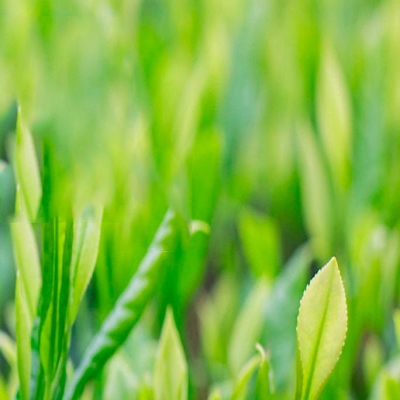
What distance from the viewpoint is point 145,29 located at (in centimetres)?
102

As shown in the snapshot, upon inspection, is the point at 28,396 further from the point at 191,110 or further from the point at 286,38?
the point at 286,38

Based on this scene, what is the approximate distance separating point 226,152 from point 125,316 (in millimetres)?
570

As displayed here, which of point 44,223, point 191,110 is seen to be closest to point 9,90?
point 191,110

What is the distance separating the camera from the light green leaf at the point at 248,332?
66 cm

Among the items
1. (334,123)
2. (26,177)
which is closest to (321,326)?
(26,177)

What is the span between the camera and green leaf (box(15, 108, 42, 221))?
45 centimetres

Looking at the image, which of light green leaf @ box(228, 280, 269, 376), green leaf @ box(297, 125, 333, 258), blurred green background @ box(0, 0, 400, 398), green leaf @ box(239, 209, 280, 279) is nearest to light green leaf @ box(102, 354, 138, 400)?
blurred green background @ box(0, 0, 400, 398)

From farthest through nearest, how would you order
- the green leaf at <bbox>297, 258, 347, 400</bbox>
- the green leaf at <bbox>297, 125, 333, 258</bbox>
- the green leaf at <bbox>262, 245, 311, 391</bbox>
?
the green leaf at <bbox>297, 125, 333, 258</bbox>, the green leaf at <bbox>262, 245, 311, 391</bbox>, the green leaf at <bbox>297, 258, 347, 400</bbox>

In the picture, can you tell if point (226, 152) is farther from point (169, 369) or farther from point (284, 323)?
point (169, 369)

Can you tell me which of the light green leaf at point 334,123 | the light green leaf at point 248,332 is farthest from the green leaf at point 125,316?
the light green leaf at point 334,123

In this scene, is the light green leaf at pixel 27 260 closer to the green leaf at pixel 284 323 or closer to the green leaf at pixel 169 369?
Result: the green leaf at pixel 169 369

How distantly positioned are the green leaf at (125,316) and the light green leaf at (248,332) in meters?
0.20

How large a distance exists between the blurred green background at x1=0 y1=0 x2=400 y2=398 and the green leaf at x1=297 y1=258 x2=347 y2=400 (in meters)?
0.16

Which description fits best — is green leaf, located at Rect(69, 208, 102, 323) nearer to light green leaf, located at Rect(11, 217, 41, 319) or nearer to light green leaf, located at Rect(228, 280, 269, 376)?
light green leaf, located at Rect(11, 217, 41, 319)
